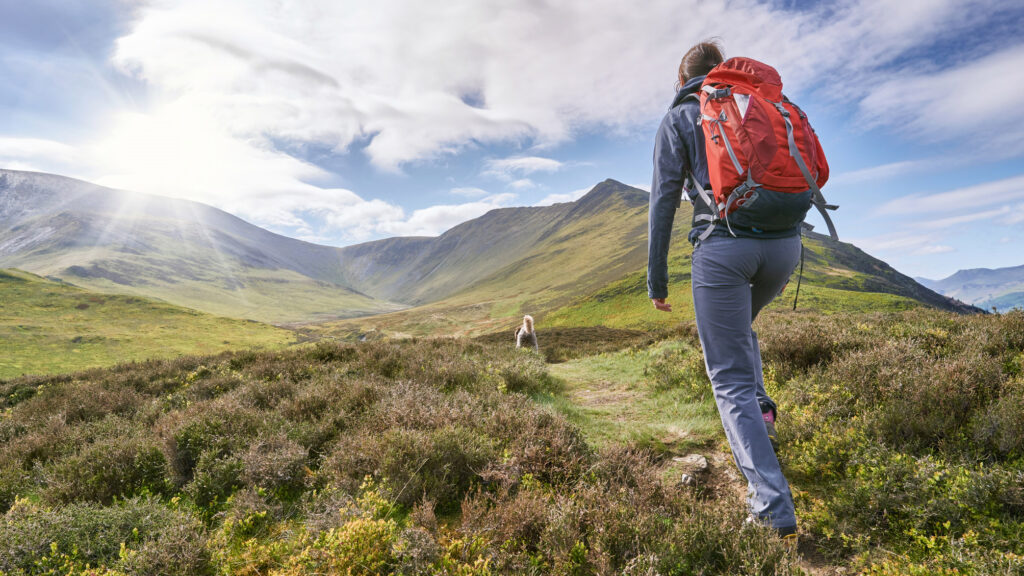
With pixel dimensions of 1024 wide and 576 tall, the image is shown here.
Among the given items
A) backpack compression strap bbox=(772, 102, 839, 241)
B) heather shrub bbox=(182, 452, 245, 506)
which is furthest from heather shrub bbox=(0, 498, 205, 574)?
backpack compression strap bbox=(772, 102, 839, 241)

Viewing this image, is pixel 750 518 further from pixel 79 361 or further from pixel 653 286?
pixel 79 361

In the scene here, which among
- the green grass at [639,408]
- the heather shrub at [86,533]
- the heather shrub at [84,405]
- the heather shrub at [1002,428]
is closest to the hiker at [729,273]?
the green grass at [639,408]

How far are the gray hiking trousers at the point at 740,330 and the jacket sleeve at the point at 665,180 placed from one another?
0.28m

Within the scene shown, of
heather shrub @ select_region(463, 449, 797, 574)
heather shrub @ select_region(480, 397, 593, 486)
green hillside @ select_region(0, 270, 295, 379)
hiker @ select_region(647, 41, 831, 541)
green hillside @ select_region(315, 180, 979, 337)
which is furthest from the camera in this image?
green hillside @ select_region(0, 270, 295, 379)

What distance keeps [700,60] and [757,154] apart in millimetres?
1375

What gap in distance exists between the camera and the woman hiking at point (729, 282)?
2.64 m

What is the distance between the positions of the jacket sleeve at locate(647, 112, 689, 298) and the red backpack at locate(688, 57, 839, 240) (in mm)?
206

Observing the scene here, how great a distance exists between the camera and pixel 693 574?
215 centimetres

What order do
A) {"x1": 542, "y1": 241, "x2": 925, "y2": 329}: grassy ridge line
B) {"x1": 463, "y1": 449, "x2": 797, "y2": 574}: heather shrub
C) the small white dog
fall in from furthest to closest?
{"x1": 542, "y1": 241, "x2": 925, "y2": 329}: grassy ridge line
the small white dog
{"x1": 463, "y1": 449, "x2": 797, "y2": 574}: heather shrub

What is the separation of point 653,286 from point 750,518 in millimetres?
1691

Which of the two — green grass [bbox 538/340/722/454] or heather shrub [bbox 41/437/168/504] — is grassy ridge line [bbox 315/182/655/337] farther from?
heather shrub [bbox 41/437/168/504]

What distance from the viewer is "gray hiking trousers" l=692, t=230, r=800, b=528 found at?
2.66 m

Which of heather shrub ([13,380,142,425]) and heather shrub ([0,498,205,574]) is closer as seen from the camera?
heather shrub ([0,498,205,574])

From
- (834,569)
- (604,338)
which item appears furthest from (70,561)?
(604,338)
